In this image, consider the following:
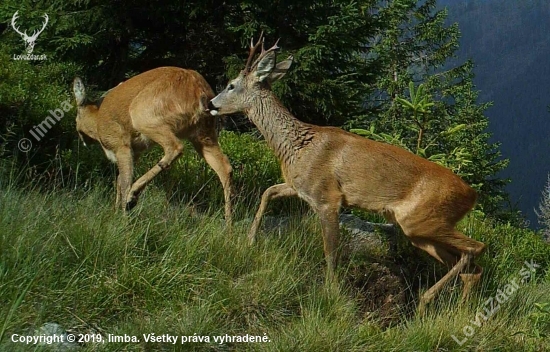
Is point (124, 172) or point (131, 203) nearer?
point (131, 203)

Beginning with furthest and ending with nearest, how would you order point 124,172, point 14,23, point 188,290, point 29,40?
1. point 29,40
2. point 14,23
3. point 124,172
4. point 188,290

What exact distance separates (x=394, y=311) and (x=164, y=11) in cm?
810

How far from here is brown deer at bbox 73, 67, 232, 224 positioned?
8125 mm

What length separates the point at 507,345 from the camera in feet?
22.1

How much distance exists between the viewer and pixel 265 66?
7.77 meters

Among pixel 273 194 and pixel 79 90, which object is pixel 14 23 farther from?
pixel 273 194

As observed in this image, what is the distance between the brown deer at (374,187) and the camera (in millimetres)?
7277

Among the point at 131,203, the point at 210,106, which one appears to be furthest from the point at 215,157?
the point at 131,203

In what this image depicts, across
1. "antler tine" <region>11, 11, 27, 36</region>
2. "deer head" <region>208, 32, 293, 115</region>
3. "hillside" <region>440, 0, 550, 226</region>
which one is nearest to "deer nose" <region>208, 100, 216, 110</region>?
"deer head" <region>208, 32, 293, 115</region>

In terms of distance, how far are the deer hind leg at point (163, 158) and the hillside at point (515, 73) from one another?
59600 mm

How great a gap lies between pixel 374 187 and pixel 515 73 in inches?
3504

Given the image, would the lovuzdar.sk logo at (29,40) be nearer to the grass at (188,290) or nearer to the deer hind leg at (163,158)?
the deer hind leg at (163,158)

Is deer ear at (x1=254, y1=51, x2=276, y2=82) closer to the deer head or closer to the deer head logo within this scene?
the deer head

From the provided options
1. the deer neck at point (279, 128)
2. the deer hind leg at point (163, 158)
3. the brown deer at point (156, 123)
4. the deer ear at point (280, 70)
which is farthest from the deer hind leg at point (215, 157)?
the deer ear at point (280, 70)
